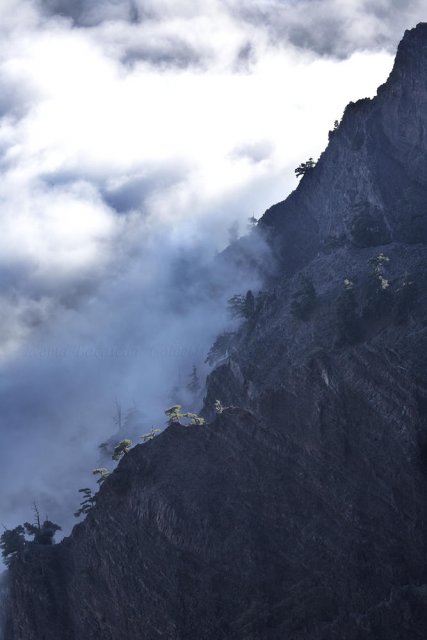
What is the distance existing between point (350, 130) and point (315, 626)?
3874 inches

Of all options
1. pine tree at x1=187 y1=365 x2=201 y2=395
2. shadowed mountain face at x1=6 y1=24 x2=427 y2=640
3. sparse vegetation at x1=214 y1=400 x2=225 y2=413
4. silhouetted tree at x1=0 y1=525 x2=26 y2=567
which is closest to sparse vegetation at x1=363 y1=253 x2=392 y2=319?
shadowed mountain face at x1=6 y1=24 x2=427 y2=640

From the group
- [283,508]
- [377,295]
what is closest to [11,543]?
[283,508]

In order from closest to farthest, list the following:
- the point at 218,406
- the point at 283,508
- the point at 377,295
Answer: the point at 283,508
the point at 377,295
the point at 218,406

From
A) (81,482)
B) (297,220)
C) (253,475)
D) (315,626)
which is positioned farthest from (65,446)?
(315,626)

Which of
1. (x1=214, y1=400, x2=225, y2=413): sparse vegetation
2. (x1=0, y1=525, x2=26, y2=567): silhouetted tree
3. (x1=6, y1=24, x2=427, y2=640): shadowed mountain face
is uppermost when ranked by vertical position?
(x1=214, y1=400, x2=225, y2=413): sparse vegetation

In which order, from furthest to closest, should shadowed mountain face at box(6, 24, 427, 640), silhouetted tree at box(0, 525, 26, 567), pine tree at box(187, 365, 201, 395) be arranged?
pine tree at box(187, 365, 201, 395)
silhouetted tree at box(0, 525, 26, 567)
shadowed mountain face at box(6, 24, 427, 640)

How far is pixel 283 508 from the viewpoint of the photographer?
9400 centimetres

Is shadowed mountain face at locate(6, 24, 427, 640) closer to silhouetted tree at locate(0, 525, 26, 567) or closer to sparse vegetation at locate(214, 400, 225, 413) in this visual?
sparse vegetation at locate(214, 400, 225, 413)

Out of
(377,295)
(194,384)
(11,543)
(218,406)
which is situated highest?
(194,384)

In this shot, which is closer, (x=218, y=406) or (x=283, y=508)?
(x=283, y=508)

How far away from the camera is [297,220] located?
164500 mm

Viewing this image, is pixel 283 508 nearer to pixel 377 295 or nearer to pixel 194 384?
pixel 377 295

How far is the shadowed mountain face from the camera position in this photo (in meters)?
85.7

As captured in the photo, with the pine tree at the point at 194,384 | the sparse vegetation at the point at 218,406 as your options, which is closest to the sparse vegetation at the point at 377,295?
the sparse vegetation at the point at 218,406
